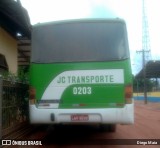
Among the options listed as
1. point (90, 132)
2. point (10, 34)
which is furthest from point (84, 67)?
point (10, 34)

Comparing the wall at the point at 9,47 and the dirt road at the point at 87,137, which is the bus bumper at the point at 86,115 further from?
the wall at the point at 9,47

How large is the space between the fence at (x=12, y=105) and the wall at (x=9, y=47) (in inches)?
131

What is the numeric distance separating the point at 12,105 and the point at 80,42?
2.47 m

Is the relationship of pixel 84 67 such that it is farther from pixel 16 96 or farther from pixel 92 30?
pixel 16 96

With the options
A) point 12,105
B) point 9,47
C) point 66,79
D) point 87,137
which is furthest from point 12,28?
point 66,79

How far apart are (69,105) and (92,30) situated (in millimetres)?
1920

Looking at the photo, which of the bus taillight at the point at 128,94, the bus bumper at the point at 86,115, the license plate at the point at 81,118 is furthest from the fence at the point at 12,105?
the bus taillight at the point at 128,94

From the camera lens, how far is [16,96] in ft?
34.2

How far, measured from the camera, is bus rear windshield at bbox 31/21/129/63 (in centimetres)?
912

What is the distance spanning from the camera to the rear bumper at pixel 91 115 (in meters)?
8.73

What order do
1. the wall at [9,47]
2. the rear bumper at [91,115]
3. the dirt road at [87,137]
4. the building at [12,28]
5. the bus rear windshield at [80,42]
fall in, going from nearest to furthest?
the rear bumper at [91,115] < the bus rear windshield at [80,42] < the dirt road at [87,137] < the building at [12,28] < the wall at [9,47]

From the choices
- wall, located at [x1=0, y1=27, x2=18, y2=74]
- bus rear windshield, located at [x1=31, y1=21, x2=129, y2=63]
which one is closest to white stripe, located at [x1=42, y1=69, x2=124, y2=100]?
bus rear windshield, located at [x1=31, y1=21, x2=129, y2=63]

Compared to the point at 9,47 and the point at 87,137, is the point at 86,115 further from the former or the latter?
the point at 9,47

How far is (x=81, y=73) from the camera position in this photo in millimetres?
8992
